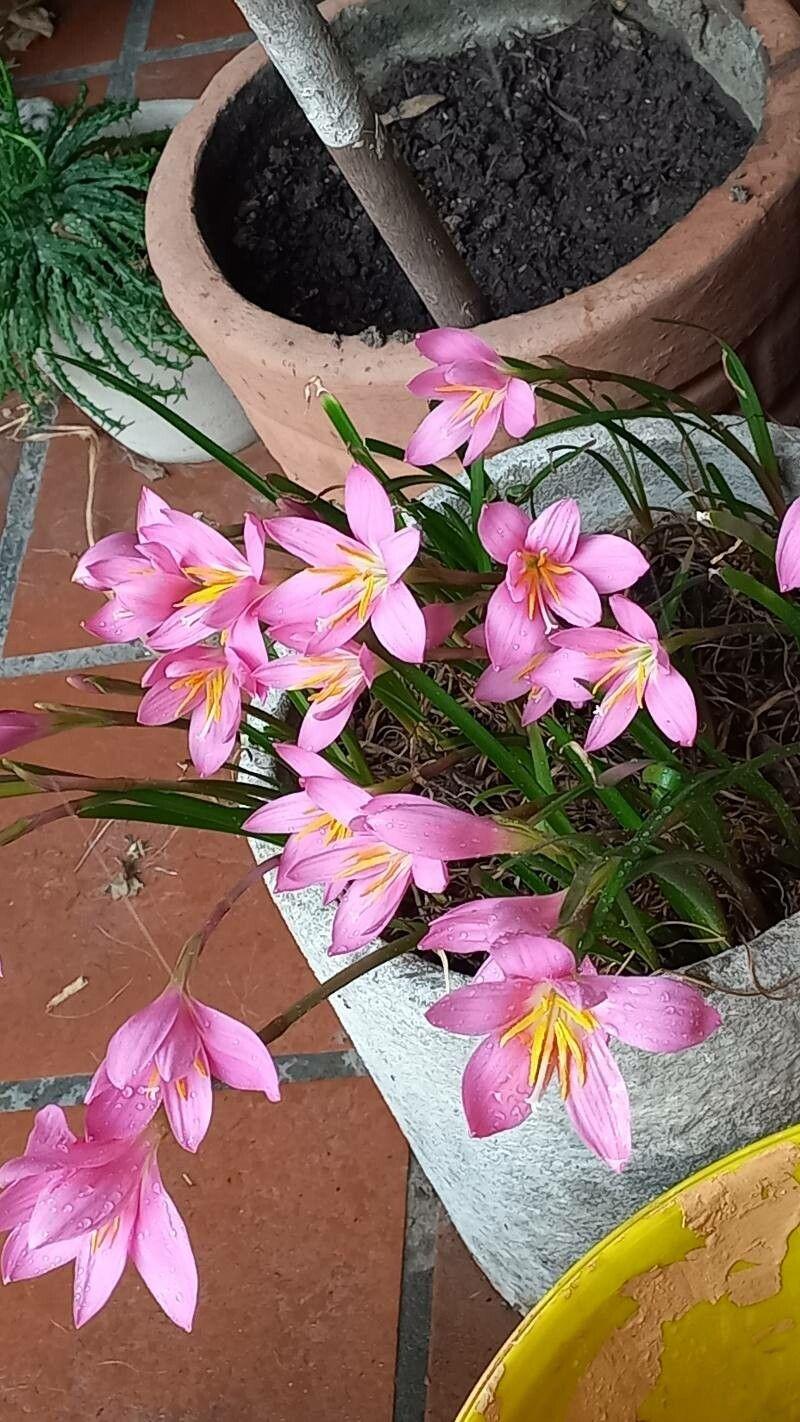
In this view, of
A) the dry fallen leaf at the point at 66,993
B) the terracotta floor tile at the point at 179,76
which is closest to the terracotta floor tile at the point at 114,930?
the dry fallen leaf at the point at 66,993

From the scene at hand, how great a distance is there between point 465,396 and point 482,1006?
0.25 meters

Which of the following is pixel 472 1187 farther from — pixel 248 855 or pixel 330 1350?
pixel 248 855

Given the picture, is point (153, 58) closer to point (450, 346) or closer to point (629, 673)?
point (450, 346)

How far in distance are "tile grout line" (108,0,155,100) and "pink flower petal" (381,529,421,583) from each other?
4.51 feet

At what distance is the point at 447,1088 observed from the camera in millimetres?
562

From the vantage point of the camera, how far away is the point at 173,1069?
0.39 metres

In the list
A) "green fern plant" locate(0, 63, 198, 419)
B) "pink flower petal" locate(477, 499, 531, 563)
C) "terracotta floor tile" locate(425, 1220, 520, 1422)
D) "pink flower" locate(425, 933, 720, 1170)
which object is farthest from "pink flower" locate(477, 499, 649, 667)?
"green fern plant" locate(0, 63, 198, 419)

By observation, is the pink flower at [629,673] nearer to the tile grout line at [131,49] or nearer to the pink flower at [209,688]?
the pink flower at [209,688]

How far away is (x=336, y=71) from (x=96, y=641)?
672 millimetres

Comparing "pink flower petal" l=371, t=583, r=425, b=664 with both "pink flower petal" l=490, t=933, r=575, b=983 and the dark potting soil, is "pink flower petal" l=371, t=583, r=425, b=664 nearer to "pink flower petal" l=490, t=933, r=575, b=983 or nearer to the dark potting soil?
"pink flower petal" l=490, t=933, r=575, b=983

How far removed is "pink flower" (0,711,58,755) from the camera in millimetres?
462

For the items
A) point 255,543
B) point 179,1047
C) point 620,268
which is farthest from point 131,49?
point 179,1047

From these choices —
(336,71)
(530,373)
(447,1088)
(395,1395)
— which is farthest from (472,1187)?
(336,71)

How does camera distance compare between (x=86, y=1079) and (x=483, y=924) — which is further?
(x=86, y=1079)
